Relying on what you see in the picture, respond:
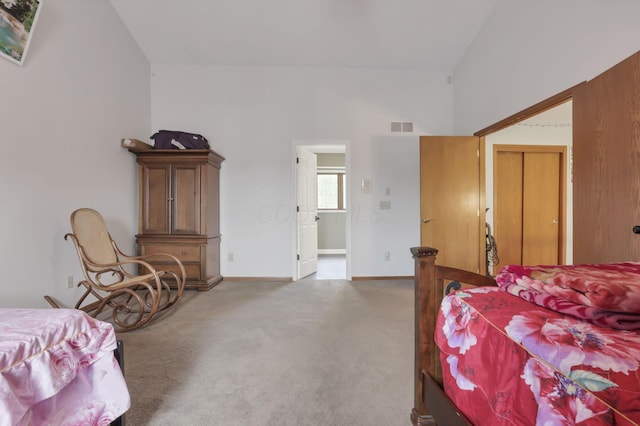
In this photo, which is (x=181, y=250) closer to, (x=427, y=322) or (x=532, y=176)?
(x=427, y=322)

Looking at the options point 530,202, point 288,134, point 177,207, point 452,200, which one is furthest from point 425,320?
point 530,202

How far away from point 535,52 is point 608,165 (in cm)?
137

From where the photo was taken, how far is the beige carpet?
1335 mm

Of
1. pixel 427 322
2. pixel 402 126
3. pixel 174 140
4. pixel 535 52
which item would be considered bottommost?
pixel 427 322

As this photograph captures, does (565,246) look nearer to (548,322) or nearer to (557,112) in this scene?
(557,112)

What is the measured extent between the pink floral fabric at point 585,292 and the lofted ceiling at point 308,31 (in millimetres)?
3437

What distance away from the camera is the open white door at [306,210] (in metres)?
3.99

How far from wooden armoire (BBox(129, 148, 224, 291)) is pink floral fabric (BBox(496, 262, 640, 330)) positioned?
10.7 feet

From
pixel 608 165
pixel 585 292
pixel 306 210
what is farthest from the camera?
pixel 306 210

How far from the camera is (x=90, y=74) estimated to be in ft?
9.41

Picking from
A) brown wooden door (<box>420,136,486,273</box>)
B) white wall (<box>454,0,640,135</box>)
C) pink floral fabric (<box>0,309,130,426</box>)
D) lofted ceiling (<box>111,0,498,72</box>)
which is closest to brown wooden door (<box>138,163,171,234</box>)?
lofted ceiling (<box>111,0,498,72</box>)

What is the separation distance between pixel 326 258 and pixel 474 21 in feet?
15.4

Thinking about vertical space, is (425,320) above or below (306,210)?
below

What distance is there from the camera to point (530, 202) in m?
4.06
